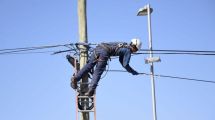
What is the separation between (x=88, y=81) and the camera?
958 cm

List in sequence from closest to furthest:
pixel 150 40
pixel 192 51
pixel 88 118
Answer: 1. pixel 88 118
2. pixel 192 51
3. pixel 150 40

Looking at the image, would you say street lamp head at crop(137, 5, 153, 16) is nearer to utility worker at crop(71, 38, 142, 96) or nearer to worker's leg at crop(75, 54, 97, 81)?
utility worker at crop(71, 38, 142, 96)

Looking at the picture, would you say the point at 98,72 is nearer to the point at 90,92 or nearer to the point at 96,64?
the point at 96,64

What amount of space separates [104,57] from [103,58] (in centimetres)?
3

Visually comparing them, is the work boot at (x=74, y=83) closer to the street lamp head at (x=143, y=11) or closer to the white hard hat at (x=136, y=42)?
the white hard hat at (x=136, y=42)

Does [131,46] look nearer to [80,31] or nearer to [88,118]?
[80,31]

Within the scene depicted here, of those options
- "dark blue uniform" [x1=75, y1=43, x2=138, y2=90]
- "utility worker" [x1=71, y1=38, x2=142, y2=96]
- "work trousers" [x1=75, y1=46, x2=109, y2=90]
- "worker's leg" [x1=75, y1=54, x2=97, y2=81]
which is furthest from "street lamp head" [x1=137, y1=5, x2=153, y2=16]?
"worker's leg" [x1=75, y1=54, x2=97, y2=81]

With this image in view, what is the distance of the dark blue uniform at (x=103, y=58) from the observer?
9.34m

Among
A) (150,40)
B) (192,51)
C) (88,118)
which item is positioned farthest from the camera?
(150,40)

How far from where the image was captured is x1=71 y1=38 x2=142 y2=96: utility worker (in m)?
9.33

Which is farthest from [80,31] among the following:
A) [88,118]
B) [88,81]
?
[88,118]

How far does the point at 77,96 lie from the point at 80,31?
1.31 meters

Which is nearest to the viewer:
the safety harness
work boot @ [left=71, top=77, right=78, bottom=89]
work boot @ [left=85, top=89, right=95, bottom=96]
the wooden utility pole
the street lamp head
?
work boot @ [left=85, top=89, right=95, bottom=96]

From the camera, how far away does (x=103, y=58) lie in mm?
9500
